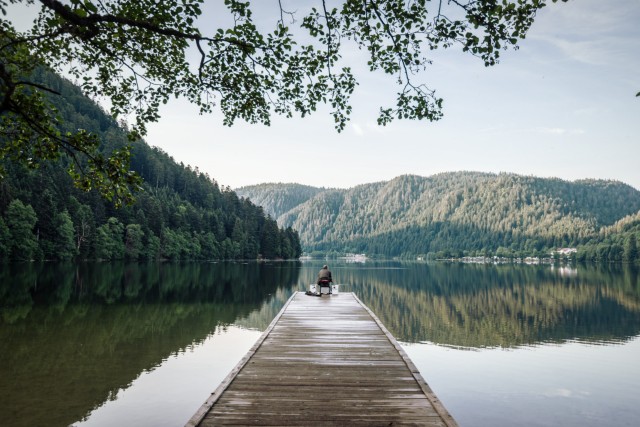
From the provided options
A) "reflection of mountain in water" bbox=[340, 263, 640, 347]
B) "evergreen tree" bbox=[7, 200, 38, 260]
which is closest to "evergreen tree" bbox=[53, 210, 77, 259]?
"evergreen tree" bbox=[7, 200, 38, 260]

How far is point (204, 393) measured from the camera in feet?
47.9

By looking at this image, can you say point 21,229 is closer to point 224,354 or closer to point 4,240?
point 4,240

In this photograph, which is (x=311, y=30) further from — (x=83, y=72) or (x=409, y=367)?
(x=409, y=367)

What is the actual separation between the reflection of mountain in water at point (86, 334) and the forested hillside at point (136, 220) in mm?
15832

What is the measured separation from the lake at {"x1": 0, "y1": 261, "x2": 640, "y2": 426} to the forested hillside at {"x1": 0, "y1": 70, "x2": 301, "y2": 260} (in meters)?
22.1

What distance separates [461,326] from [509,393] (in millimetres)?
14503

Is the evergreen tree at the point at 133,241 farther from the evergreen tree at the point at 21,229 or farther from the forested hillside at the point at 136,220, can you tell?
the evergreen tree at the point at 21,229

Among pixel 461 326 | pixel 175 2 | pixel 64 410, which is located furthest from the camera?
pixel 461 326

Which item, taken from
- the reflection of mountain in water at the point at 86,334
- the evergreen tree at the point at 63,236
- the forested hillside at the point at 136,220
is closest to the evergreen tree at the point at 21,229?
the forested hillside at the point at 136,220

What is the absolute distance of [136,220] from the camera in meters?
108

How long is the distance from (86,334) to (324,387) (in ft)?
55.4

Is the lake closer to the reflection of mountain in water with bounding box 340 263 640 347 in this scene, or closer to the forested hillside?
the reflection of mountain in water with bounding box 340 263 640 347

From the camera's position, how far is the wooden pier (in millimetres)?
7886

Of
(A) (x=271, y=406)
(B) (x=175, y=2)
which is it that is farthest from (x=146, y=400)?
(B) (x=175, y=2)
